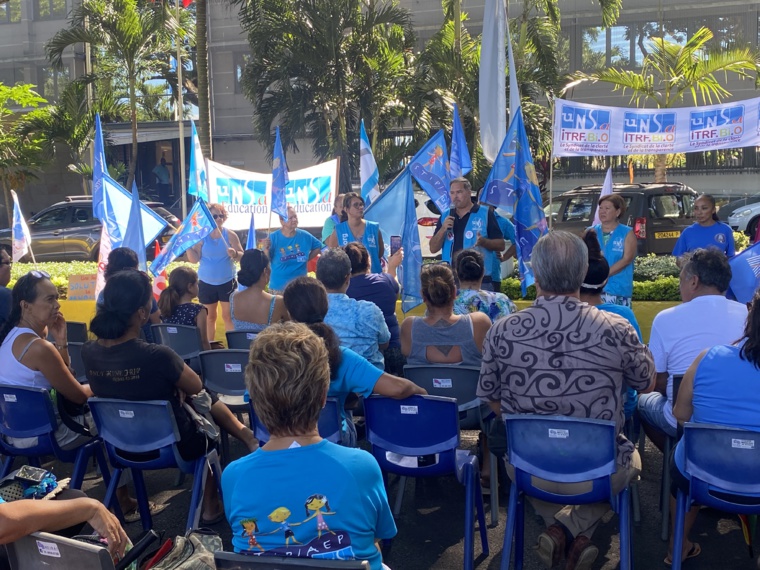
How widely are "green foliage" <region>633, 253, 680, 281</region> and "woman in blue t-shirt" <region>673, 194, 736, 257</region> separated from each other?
1920 millimetres

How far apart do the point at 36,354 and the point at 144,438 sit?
0.90m

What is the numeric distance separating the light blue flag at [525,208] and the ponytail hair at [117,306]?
12.9 feet

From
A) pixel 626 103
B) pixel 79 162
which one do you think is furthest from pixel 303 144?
pixel 626 103

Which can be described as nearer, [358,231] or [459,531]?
[459,531]

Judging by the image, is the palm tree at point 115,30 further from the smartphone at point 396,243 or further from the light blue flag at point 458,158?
the smartphone at point 396,243

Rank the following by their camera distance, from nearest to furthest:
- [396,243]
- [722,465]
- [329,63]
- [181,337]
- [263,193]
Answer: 1. [722,465]
2. [181,337]
3. [396,243]
4. [263,193]
5. [329,63]

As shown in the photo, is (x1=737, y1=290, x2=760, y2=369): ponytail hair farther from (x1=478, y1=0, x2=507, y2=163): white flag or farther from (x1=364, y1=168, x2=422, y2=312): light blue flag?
(x1=478, y1=0, x2=507, y2=163): white flag

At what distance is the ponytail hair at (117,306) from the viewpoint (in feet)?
14.0

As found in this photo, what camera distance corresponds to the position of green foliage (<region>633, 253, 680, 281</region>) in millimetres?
10031

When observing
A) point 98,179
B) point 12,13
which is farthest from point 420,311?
point 12,13

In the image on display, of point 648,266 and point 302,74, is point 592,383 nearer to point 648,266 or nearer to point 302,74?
point 648,266

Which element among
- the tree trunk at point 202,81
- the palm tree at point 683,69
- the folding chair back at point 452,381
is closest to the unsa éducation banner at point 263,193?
the folding chair back at point 452,381

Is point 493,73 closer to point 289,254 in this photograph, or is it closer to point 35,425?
point 289,254

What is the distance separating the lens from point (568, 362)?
3.67 metres
